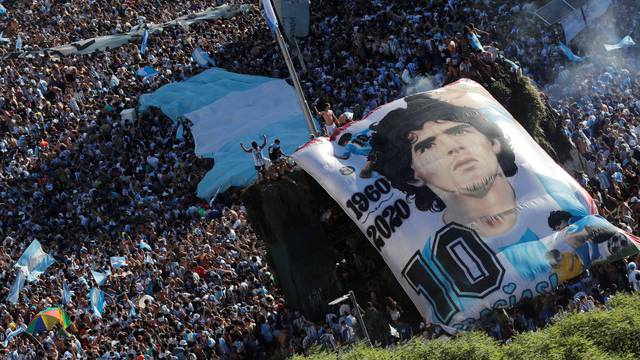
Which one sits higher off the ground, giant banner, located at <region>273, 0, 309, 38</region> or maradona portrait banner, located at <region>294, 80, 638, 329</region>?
giant banner, located at <region>273, 0, 309, 38</region>

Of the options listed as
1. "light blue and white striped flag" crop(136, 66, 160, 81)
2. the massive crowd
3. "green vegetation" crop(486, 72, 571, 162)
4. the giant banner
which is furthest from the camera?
"light blue and white striped flag" crop(136, 66, 160, 81)

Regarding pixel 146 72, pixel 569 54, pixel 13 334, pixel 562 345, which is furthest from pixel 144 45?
pixel 562 345

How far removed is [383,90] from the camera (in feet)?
124

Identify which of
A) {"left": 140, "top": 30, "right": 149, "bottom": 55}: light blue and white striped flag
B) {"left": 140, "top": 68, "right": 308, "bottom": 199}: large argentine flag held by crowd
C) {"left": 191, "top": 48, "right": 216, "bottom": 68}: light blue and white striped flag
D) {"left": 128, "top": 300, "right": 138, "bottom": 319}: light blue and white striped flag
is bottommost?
{"left": 128, "top": 300, "right": 138, "bottom": 319}: light blue and white striped flag

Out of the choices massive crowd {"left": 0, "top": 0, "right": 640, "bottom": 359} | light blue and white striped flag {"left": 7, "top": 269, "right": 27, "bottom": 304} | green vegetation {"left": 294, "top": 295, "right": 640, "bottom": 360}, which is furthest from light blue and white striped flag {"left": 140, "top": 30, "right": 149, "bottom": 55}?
green vegetation {"left": 294, "top": 295, "right": 640, "bottom": 360}

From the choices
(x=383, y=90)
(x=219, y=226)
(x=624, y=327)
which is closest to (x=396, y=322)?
(x=624, y=327)

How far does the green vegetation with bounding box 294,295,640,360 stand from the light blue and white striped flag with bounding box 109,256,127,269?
54.6 ft

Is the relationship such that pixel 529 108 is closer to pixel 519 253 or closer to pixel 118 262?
pixel 519 253

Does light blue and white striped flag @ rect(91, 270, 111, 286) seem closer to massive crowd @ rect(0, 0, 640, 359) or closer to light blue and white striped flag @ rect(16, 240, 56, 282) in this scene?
massive crowd @ rect(0, 0, 640, 359)

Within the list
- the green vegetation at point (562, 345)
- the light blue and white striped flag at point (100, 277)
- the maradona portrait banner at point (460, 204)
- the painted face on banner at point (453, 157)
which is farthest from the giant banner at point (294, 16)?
the green vegetation at point (562, 345)

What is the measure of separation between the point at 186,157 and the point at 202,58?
6573mm

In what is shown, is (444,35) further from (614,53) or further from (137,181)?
(137,181)

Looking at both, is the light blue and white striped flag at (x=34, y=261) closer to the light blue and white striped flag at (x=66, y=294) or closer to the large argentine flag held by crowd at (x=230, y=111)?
the light blue and white striped flag at (x=66, y=294)

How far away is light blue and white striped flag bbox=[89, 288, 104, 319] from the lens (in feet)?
102
